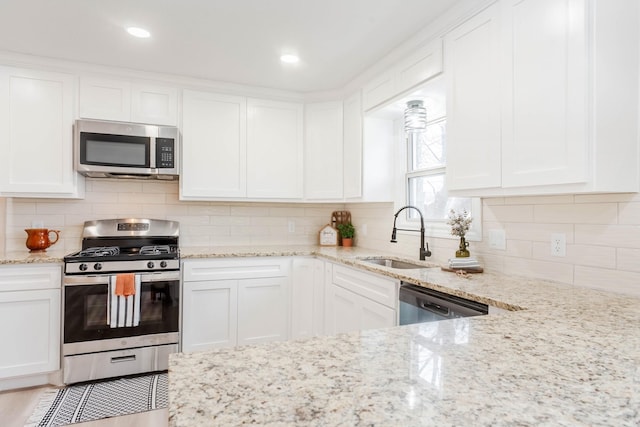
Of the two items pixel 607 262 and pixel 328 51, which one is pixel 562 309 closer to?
pixel 607 262

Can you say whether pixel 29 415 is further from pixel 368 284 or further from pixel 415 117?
pixel 415 117

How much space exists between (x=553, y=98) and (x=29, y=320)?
3.21 m

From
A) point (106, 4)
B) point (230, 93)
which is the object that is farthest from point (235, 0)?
point (230, 93)

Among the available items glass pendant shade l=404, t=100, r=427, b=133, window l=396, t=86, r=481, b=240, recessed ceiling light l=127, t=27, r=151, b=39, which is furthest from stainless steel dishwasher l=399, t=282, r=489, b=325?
recessed ceiling light l=127, t=27, r=151, b=39

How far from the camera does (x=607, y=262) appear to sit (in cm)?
160

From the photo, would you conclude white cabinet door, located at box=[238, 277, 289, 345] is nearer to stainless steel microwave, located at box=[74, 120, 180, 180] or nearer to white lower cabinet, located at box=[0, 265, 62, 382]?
stainless steel microwave, located at box=[74, 120, 180, 180]

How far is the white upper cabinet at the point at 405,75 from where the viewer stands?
2.21 meters

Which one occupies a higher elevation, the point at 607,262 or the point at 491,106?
the point at 491,106

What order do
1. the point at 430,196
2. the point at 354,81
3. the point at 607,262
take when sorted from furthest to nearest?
the point at 354,81, the point at 430,196, the point at 607,262

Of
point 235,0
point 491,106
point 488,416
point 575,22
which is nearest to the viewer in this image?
point 488,416

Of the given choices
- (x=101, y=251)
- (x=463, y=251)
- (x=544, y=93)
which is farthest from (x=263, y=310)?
(x=544, y=93)

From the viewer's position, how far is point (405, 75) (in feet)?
8.13

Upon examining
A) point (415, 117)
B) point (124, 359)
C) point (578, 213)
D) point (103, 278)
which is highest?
point (415, 117)

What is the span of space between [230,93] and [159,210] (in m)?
1.19
